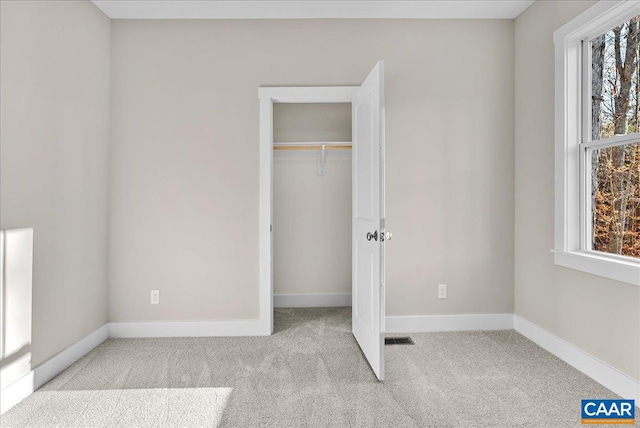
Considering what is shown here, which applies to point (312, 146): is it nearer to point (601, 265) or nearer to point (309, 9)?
point (309, 9)

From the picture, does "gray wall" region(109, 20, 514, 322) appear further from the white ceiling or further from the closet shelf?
the closet shelf

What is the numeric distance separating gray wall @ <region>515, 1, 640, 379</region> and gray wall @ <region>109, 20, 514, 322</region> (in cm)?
14

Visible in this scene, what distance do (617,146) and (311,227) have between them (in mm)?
2741

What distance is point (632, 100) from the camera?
7.42 feet

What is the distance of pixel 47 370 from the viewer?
7.91ft

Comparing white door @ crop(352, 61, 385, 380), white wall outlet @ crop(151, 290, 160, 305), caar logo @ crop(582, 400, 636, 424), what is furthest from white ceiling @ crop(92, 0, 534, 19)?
caar logo @ crop(582, 400, 636, 424)

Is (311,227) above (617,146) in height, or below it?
below

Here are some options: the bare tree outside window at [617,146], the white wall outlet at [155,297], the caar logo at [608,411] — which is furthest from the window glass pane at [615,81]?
the white wall outlet at [155,297]

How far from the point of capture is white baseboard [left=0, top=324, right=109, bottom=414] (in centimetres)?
209

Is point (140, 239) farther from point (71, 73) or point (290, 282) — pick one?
point (290, 282)

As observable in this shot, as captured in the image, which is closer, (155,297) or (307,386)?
(307,386)

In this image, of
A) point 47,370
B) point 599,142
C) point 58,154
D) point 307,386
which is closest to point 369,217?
point 307,386

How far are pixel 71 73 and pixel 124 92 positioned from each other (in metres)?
0.53

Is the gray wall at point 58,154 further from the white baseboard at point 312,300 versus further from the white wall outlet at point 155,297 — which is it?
the white baseboard at point 312,300
